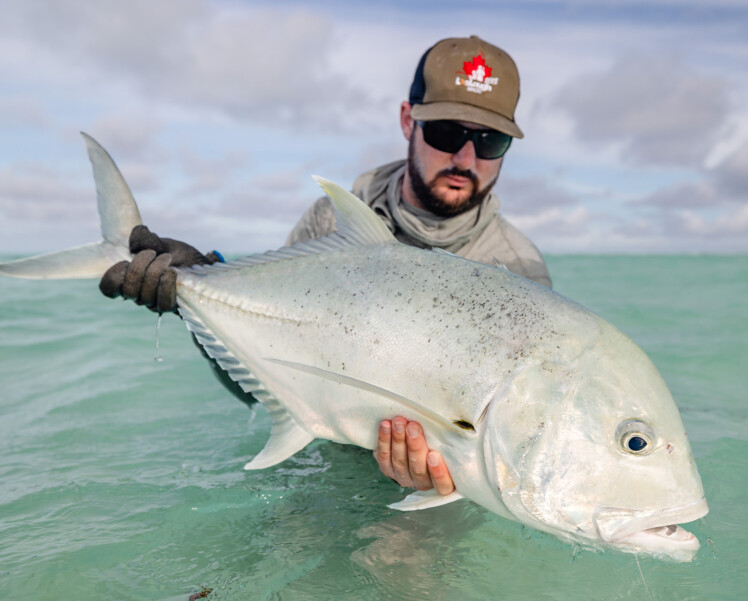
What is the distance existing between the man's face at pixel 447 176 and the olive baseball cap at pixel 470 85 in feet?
0.31

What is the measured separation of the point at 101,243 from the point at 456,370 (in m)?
1.54

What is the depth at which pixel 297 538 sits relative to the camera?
2.31 m

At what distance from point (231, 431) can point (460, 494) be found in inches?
88.9

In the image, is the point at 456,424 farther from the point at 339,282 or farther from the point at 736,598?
the point at 736,598

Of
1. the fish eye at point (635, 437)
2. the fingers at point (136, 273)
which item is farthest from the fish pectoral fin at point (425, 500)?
the fingers at point (136, 273)

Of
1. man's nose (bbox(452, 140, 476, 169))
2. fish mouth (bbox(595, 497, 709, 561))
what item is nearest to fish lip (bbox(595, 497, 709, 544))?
fish mouth (bbox(595, 497, 709, 561))

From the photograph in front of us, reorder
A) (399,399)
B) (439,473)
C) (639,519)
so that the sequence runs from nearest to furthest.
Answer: (639,519) → (399,399) → (439,473)

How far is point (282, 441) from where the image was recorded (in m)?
2.22

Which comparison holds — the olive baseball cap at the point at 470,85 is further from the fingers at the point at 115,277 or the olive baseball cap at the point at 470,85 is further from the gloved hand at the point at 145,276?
the fingers at the point at 115,277

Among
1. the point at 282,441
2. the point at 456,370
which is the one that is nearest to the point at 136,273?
the point at 282,441

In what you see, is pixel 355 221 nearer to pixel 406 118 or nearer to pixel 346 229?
pixel 346 229

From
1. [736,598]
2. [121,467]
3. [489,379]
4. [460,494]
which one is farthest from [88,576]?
[736,598]

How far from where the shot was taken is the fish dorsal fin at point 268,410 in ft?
7.21

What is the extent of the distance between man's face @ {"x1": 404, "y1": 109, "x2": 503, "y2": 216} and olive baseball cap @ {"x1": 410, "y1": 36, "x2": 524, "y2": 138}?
96 millimetres
